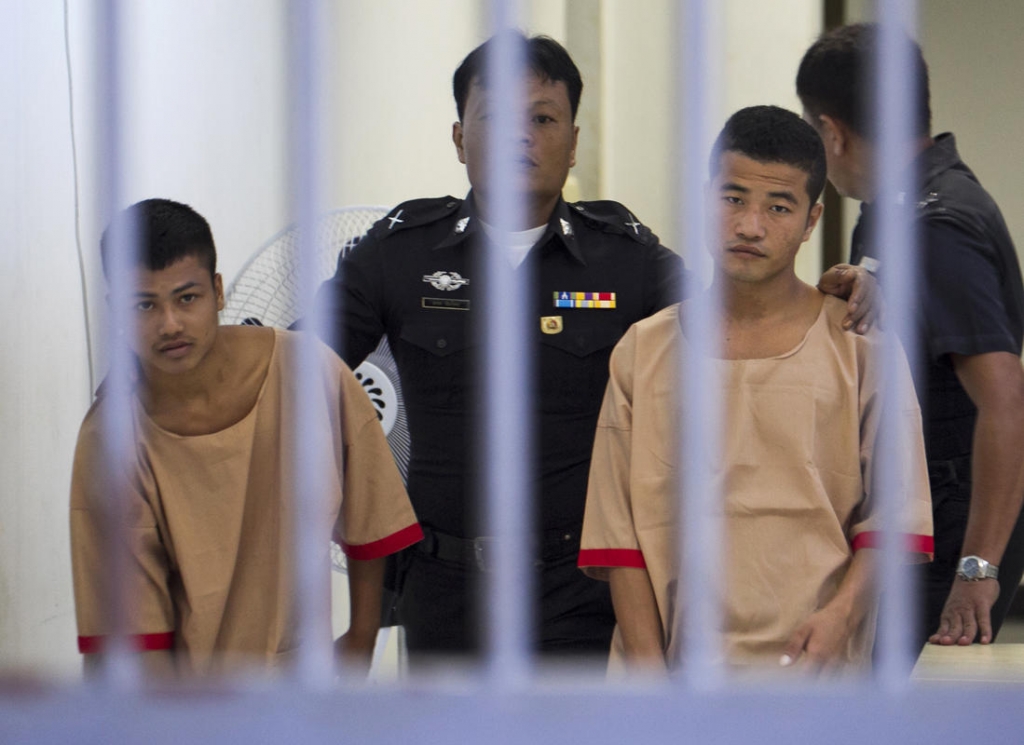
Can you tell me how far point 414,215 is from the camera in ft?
7.37

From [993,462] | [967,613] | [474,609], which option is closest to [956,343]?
[993,462]

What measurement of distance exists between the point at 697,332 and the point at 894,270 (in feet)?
0.57

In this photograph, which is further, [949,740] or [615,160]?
[615,160]

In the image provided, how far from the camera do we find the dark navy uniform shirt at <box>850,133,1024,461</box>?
1.78 m

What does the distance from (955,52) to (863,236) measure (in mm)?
1998

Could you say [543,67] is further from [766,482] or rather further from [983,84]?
[983,84]

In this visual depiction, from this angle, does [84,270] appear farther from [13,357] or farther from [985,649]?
[985,649]

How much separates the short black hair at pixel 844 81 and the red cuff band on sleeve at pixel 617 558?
2.44 ft

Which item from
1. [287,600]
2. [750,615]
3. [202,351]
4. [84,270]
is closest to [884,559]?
[750,615]

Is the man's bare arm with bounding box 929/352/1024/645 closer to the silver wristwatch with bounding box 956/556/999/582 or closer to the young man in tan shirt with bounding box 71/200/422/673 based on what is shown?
the silver wristwatch with bounding box 956/556/999/582

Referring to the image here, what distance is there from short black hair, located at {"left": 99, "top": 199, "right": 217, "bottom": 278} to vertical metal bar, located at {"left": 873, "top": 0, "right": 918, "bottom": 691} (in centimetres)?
99

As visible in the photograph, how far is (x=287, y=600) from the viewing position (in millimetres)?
1631

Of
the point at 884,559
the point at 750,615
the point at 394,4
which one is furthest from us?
the point at 394,4

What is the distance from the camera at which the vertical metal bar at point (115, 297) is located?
1146mm
